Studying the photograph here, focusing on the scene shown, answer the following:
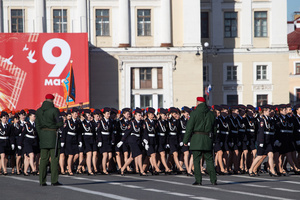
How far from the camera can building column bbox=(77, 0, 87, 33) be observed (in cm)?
5694

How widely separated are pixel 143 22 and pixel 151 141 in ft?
125

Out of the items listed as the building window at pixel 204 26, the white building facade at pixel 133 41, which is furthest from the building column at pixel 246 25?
the white building facade at pixel 133 41

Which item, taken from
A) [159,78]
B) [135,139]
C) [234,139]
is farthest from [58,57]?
[234,139]

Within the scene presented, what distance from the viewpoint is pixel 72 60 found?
53094 millimetres

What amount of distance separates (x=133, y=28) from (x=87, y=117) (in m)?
36.9

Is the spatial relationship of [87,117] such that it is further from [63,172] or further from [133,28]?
[133,28]

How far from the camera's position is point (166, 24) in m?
57.7

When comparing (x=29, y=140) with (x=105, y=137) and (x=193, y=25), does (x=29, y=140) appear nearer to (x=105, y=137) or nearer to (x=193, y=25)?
(x=105, y=137)

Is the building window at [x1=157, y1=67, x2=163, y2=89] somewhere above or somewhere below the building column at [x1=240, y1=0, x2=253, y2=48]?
below

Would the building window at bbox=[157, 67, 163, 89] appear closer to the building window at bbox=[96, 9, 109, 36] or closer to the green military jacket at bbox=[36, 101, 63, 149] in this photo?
the building window at bbox=[96, 9, 109, 36]

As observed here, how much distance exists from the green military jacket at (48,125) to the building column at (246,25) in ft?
152

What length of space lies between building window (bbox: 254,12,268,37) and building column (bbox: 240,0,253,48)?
19.7 inches

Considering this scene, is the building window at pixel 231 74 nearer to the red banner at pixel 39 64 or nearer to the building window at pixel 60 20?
the red banner at pixel 39 64

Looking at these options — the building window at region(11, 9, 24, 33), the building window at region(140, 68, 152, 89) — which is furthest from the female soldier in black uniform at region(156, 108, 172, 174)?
the building window at region(11, 9, 24, 33)
